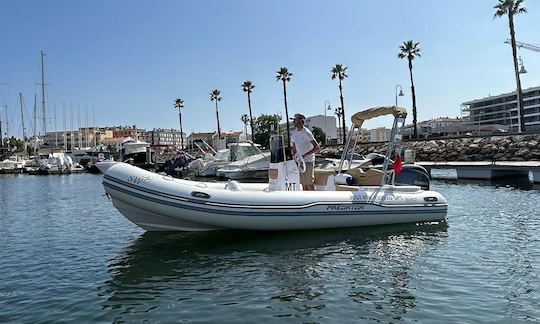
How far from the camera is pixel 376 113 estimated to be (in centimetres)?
1119

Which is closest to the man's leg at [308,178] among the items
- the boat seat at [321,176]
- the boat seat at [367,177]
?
the boat seat at [321,176]

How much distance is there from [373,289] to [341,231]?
366 cm

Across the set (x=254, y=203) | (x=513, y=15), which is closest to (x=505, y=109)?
(x=513, y=15)

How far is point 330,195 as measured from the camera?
9852 mm

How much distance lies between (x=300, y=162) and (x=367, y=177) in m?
2.21

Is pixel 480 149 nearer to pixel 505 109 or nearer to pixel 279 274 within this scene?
pixel 279 274

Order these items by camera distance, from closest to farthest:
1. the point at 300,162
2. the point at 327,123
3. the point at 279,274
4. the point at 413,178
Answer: the point at 279,274 → the point at 300,162 → the point at 413,178 → the point at 327,123

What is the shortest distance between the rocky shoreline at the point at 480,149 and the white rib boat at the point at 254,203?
20.1m

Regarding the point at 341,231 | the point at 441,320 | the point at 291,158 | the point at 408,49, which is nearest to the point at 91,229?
the point at 291,158

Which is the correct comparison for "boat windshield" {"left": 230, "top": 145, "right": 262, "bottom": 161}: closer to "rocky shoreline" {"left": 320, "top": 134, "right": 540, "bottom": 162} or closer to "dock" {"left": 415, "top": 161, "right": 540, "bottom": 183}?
"rocky shoreline" {"left": 320, "top": 134, "right": 540, "bottom": 162}

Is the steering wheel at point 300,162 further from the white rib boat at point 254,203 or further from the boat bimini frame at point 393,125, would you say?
the boat bimini frame at point 393,125

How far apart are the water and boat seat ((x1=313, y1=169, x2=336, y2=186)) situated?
1.79 m

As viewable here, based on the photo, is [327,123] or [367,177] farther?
[327,123]

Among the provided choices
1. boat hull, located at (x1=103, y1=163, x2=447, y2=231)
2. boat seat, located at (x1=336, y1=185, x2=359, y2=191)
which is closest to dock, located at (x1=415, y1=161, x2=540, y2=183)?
boat seat, located at (x1=336, y1=185, x2=359, y2=191)
